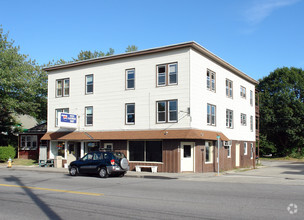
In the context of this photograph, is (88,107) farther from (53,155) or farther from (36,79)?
(36,79)

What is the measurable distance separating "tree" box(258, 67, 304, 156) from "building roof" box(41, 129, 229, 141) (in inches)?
1135

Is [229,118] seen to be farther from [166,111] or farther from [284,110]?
[284,110]

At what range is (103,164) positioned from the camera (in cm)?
2070

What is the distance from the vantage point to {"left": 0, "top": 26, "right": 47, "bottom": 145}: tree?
35516 millimetres

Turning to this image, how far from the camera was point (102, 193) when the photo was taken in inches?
518

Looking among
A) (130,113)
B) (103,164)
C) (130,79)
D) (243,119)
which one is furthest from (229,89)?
(103,164)

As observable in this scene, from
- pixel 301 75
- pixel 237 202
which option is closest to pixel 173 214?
pixel 237 202

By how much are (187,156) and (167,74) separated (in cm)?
628

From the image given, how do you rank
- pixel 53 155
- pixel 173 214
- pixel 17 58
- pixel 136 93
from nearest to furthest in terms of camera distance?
pixel 173 214 < pixel 136 93 < pixel 53 155 < pixel 17 58

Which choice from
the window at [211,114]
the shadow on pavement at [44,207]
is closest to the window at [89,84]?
the window at [211,114]

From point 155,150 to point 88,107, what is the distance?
7.79 m

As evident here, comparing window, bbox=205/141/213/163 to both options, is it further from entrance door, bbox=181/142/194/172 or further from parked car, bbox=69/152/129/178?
parked car, bbox=69/152/129/178

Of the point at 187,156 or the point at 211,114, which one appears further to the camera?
the point at 211,114

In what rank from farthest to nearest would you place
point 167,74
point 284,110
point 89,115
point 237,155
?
point 284,110 < point 237,155 < point 89,115 < point 167,74
